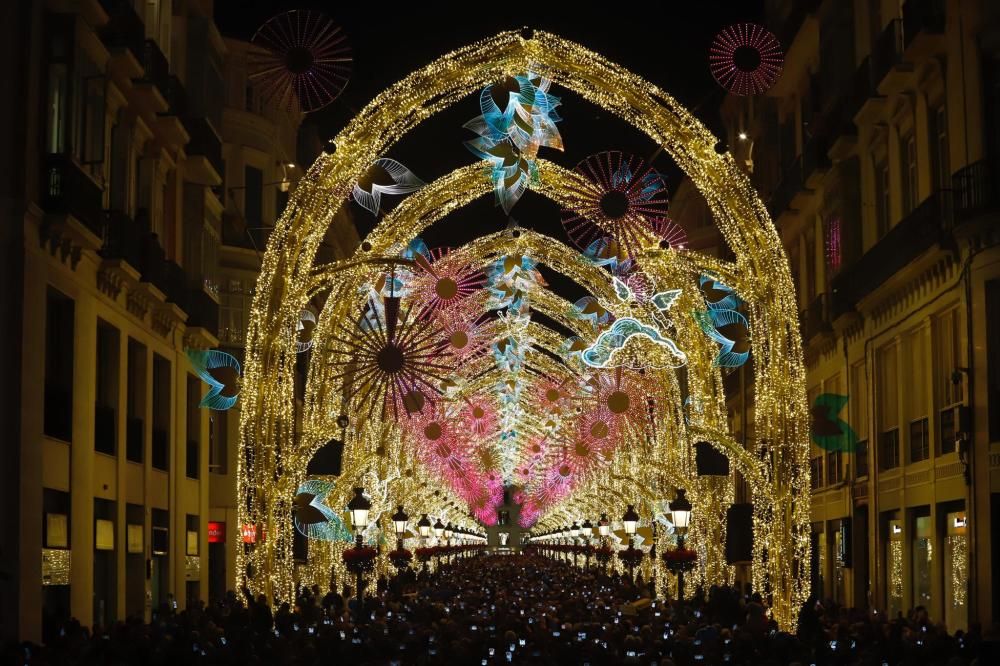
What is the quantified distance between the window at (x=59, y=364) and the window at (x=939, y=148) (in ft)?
51.2

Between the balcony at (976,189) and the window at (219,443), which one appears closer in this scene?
the balcony at (976,189)

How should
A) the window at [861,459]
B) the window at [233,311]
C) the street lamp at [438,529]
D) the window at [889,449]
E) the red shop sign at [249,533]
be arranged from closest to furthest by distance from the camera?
the red shop sign at [249,533] → the window at [889,449] → the window at [861,459] → the window at [233,311] → the street lamp at [438,529]

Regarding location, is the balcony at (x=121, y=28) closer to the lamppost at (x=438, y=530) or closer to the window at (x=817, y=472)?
the window at (x=817, y=472)

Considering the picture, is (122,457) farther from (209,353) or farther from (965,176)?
(965,176)

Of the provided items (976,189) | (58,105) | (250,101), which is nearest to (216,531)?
(250,101)

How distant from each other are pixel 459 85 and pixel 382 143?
1517 millimetres

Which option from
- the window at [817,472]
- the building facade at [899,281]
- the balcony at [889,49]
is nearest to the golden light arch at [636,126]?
the building facade at [899,281]


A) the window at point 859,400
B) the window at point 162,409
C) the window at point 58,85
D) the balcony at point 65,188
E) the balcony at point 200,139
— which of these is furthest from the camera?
the balcony at point 200,139

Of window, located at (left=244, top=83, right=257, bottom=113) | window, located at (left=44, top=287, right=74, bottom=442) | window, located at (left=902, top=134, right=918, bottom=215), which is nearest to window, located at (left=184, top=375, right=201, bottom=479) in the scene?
window, located at (left=44, top=287, right=74, bottom=442)

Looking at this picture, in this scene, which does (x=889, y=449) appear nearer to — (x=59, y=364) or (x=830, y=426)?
(x=830, y=426)

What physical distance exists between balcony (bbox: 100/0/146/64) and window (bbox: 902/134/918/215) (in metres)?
15.2

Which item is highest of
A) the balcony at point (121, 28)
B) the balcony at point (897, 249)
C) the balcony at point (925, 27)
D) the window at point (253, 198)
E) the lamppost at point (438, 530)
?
the window at point (253, 198)

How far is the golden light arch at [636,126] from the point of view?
24.7 m

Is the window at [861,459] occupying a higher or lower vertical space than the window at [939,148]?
lower
